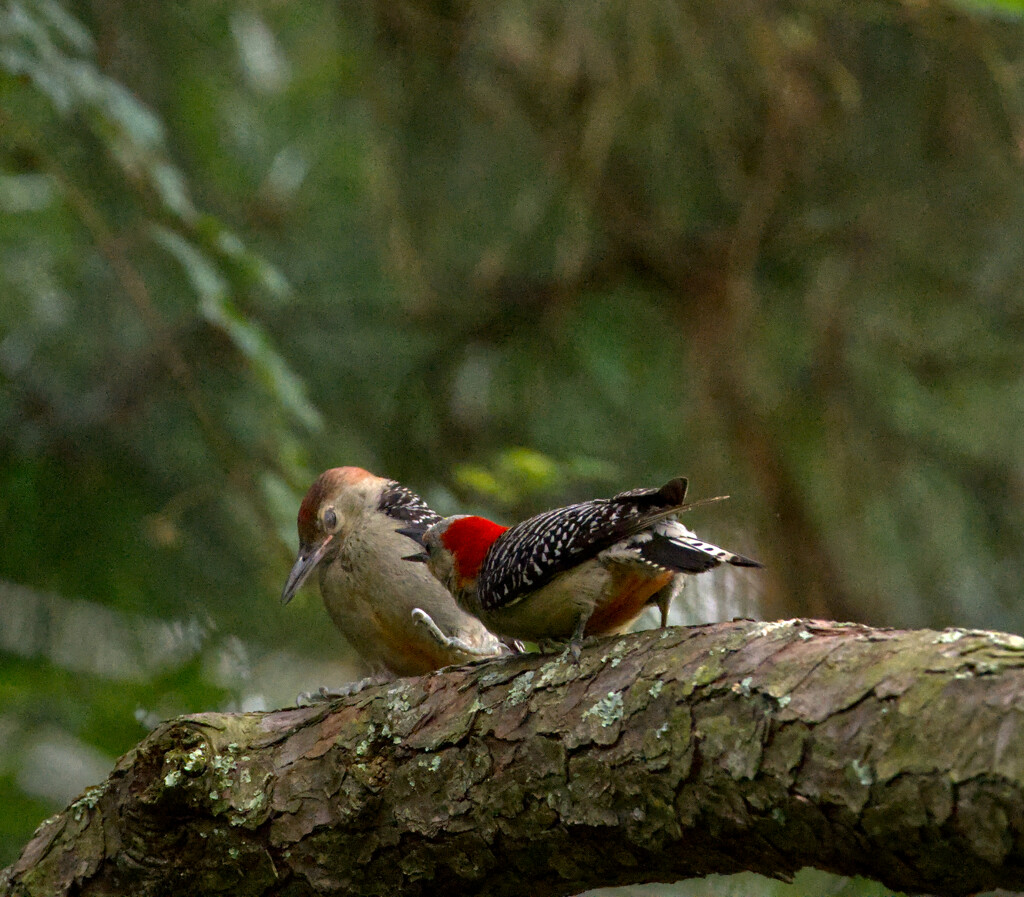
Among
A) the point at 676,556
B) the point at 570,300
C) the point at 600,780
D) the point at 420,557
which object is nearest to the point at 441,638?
the point at 420,557

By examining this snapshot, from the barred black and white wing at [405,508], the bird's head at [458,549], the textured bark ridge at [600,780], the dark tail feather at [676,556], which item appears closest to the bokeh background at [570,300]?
the barred black and white wing at [405,508]

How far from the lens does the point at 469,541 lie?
9.36ft

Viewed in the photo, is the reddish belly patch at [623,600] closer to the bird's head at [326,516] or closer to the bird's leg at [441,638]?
the bird's leg at [441,638]

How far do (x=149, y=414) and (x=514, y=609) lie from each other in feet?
9.10

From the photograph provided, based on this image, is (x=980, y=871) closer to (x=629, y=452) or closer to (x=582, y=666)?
(x=582, y=666)

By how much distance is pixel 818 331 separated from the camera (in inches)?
202

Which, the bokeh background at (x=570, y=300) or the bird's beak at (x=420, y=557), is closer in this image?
the bird's beak at (x=420, y=557)

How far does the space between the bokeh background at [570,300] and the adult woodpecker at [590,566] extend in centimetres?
194

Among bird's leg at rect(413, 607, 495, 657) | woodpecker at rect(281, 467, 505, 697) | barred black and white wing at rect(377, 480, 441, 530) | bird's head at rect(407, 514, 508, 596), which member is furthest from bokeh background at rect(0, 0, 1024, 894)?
bird's head at rect(407, 514, 508, 596)

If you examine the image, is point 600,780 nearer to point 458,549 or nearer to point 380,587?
point 458,549

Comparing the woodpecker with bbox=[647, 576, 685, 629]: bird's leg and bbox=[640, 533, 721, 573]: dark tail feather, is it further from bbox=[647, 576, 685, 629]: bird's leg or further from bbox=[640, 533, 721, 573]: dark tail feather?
bbox=[640, 533, 721, 573]: dark tail feather

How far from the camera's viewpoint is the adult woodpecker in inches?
90.2

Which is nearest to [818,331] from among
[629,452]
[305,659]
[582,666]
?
[629,452]

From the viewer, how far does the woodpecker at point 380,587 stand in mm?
3139
